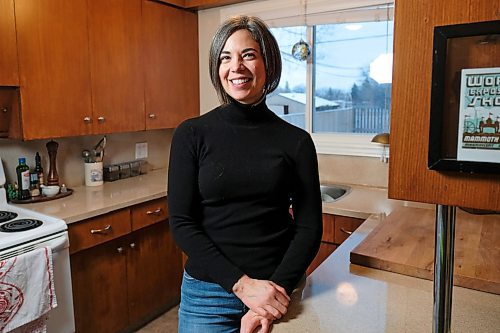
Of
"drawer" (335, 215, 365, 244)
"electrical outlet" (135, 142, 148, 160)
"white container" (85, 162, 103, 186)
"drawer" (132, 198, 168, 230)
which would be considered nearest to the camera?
"drawer" (335, 215, 365, 244)

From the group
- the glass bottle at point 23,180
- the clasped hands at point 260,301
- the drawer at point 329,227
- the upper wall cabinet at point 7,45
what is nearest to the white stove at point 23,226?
the glass bottle at point 23,180

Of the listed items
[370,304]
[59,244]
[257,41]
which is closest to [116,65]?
[59,244]

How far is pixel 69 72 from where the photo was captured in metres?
2.28

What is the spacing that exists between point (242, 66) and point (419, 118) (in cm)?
59

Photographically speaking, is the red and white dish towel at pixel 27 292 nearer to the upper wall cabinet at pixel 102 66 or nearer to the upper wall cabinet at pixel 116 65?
the upper wall cabinet at pixel 102 66

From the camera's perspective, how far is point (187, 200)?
1.03 metres

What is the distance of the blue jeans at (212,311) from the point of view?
3.28 feet

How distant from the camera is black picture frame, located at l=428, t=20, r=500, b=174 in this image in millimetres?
445

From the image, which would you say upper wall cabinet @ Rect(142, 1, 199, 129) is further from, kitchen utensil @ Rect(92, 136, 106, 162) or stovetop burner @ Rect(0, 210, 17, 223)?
stovetop burner @ Rect(0, 210, 17, 223)

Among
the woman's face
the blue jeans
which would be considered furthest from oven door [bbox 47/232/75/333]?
the woman's face

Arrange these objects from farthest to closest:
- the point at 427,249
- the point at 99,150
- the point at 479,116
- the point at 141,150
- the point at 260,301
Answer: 1. the point at 141,150
2. the point at 99,150
3. the point at 427,249
4. the point at 260,301
5. the point at 479,116

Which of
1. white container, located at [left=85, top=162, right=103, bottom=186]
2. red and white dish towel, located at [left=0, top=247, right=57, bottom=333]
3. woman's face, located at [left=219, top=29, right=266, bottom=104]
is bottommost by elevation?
red and white dish towel, located at [left=0, top=247, right=57, bottom=333]

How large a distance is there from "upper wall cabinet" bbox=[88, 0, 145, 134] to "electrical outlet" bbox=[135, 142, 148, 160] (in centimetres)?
36

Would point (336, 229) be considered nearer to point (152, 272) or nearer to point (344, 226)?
point (344, 226)
